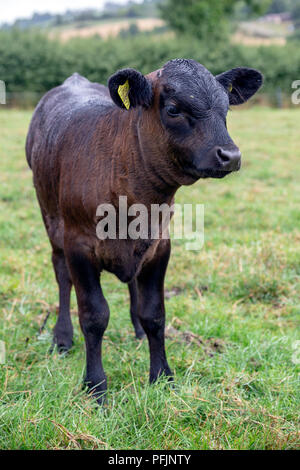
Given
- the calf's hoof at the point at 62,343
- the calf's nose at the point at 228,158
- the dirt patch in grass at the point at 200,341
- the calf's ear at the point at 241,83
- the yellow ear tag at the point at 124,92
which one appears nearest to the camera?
the calf's nose at the point at 228,158

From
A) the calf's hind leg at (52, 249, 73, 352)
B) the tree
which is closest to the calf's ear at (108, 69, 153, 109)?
the calf's hind leg at (52, 249, 73, 352)

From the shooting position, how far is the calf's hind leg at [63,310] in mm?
4160

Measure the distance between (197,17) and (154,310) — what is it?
3821cm

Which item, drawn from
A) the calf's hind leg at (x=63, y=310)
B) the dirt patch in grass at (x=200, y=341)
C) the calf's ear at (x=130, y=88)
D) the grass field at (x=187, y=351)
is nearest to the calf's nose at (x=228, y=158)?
the calf's ear at (x=130, y=88)

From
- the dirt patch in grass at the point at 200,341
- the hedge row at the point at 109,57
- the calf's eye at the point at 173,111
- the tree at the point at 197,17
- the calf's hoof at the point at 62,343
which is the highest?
the tree at the point at 197,17

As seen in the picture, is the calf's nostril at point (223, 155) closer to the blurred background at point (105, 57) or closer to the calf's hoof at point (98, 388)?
the calf's hoof at point (98, 388)

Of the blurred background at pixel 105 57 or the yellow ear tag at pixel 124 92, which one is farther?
the blurred background at pixel 105 57

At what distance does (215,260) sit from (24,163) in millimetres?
5938

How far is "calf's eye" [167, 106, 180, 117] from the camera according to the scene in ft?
9.08

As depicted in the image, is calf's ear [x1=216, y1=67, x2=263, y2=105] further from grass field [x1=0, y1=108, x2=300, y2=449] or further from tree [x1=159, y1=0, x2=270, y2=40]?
tree [x1=159, y1=0, x2=270, y2=40]

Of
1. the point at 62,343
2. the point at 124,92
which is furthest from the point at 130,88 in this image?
the point at 62,343

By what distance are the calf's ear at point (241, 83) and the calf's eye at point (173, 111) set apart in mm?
572

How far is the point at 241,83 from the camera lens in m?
3.34

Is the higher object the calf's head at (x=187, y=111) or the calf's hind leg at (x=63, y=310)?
the calf's head at (x=187, y=111)
